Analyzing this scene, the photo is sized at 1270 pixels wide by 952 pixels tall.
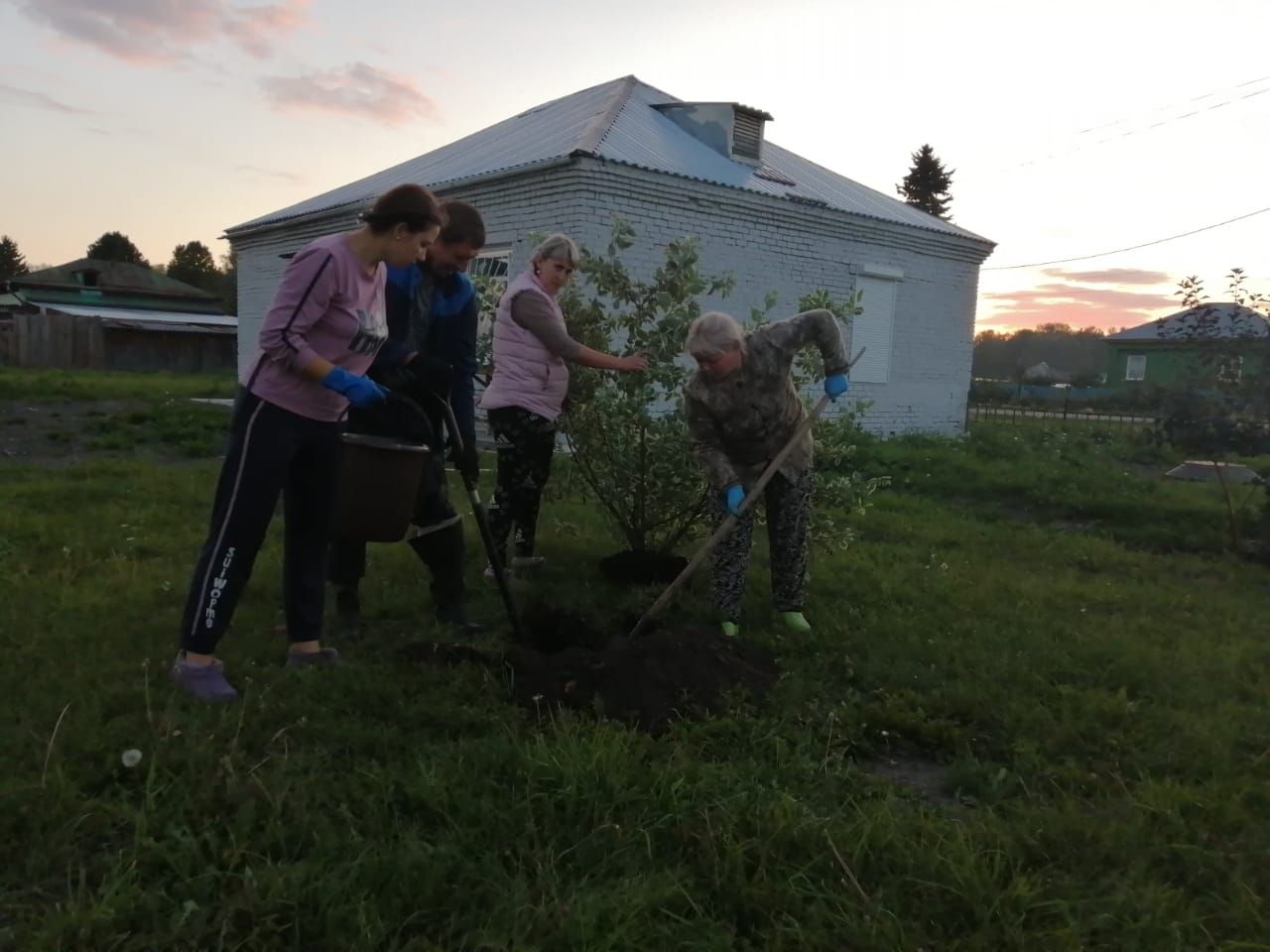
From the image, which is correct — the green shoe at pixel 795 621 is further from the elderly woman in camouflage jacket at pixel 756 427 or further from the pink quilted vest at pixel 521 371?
the pink quilted vest at pixel 521 371

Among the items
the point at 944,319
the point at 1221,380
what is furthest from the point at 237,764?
the point at 944,319

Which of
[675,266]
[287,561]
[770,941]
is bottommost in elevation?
[770,941]

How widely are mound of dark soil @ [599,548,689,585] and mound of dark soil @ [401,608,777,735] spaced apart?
1.14m

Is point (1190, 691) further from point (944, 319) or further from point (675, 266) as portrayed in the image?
point (944, 319)

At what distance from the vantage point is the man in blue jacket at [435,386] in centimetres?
353

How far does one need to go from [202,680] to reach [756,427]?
2399 mm

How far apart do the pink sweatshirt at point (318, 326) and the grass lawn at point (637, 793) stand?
0.98 metres

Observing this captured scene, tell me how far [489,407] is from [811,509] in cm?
168

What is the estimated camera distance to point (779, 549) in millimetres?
4230

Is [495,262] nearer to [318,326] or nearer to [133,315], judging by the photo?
[318,326]

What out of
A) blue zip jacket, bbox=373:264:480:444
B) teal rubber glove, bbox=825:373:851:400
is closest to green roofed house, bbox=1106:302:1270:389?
teal rubber glove, bbox=825:373:851:400

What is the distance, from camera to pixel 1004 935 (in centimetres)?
202

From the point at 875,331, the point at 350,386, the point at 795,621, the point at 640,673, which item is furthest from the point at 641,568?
the point at 875,331

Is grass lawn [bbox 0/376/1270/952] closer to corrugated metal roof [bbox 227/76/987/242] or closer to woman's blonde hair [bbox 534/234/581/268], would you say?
woman's blonde hair [bbox 534/234/581/268]
